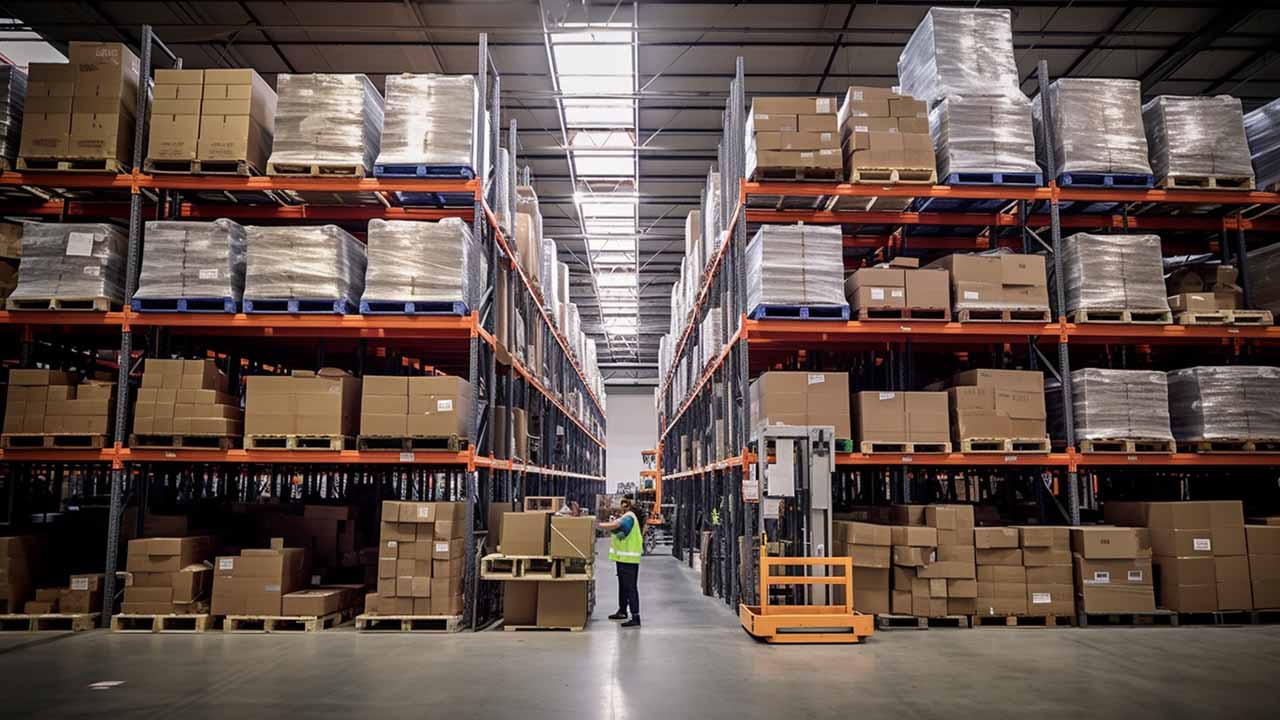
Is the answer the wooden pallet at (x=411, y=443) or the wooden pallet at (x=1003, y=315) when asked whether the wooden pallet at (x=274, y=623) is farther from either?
the wooden pallet at (x=1003, y=315)

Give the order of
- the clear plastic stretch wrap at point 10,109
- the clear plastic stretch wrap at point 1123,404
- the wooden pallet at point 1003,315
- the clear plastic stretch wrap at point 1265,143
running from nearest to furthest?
1. the clear plastic stretch wrap at point 10,109
2. the clear plastic stretch wrap at point 1123,404
3. the wooden pallet at point 1003,315
4. the clear plastic stretch wrap at point 1265,143

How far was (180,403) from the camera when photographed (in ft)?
27.3

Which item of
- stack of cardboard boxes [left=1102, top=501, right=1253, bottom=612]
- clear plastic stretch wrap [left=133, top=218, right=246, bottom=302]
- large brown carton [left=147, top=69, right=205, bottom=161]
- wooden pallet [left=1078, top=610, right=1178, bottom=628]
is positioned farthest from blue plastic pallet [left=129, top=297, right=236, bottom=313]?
stack of cardboard boxes [left=1102, top=501, right=1253, bottom=612]

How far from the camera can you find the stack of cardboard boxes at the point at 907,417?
8680mm

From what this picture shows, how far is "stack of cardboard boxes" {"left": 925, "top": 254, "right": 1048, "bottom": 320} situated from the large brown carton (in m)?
8.19

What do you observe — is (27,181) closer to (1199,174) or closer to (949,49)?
(949,49)

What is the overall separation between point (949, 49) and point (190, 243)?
8413 millimetres

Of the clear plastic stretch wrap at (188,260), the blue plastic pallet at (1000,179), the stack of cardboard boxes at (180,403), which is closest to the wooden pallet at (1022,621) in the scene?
the blue plastic pallet at (1000,179)

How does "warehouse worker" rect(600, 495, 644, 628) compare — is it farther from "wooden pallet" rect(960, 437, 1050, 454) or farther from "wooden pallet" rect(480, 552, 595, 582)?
"wooden pallet" rect(960, 437, 1050, 454)

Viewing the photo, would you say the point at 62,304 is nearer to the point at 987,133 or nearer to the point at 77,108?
the point at 77,108

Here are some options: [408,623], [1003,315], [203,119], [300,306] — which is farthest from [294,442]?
[1003,315]

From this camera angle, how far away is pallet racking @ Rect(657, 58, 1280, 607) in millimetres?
8867

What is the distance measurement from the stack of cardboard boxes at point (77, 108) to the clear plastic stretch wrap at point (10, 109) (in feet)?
0.99

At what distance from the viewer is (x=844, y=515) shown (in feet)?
33.3
